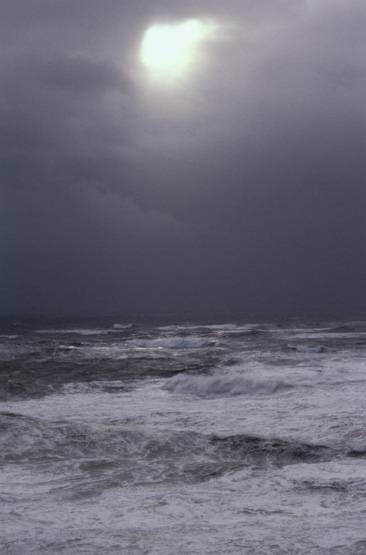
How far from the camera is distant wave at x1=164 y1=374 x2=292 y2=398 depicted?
24.2m

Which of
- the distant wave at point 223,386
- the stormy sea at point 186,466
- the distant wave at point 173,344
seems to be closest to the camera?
the stormy sea at point 186,466

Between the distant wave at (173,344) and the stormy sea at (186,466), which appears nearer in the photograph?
the stormy sea at (186,466)

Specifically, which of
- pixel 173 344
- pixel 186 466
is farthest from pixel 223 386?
pixel 173 344

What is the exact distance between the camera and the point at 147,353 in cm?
4525

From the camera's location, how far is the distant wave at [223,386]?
79.6 ft

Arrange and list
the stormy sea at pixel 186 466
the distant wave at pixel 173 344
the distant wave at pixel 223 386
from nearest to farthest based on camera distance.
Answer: the stormy sea at pixel 186 466, the distant wave at pixel 223 386, the distant wave at pixel 173 344

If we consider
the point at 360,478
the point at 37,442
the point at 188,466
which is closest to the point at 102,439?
the point at 37,442

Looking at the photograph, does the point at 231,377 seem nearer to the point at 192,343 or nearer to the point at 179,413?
the point at 179,413

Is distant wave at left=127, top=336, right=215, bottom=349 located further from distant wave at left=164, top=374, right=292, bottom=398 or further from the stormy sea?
distant wave at left=164, top=374, right=292, bottom=398

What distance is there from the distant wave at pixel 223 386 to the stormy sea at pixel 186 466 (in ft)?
0.24

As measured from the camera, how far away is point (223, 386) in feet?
82.3

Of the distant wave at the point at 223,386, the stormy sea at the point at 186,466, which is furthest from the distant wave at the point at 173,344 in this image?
the distant wave at the point at 223,386

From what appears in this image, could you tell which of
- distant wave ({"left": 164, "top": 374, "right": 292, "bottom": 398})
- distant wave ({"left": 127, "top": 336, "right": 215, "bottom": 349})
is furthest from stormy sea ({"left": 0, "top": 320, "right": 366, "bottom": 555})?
distant wave ({"left": 127, "top": 336, "right": 215, "bottom": 349})

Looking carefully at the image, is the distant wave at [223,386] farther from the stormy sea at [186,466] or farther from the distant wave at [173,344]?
the distant wave at [173,344]
